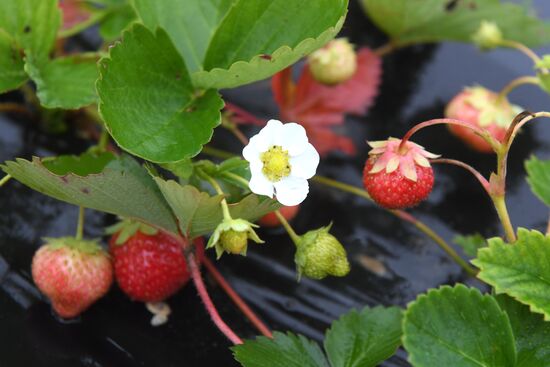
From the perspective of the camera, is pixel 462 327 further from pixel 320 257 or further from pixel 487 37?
pixel 487 37

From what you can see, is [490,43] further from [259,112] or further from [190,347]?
[190,347]

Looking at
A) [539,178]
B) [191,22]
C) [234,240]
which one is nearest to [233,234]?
[234,240]

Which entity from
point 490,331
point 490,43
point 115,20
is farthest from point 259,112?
point 490,331

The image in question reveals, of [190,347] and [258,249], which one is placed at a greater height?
[258,249]

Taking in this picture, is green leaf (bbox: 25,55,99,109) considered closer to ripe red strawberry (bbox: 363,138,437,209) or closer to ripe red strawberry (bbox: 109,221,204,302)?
ripe red strawberry (bbox: 109,221,204,302)

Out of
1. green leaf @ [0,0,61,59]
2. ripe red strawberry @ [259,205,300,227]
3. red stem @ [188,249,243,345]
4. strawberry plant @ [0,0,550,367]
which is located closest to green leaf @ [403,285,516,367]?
strawberry plant @ [0,0,550,367]
